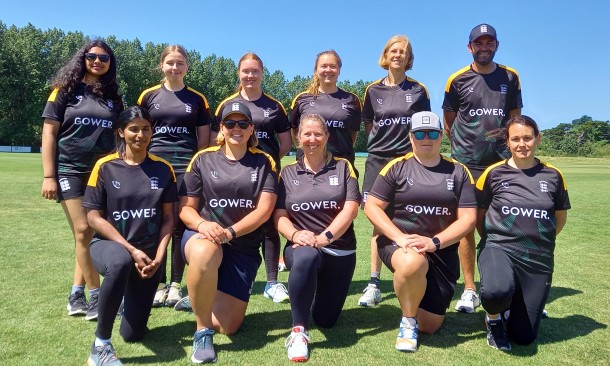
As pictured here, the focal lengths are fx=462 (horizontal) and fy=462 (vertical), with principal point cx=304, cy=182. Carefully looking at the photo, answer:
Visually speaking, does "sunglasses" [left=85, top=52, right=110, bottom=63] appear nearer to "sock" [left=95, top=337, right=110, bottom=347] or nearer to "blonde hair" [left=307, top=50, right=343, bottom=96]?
"blonde hair" [left=307, top=50, right=343, bottom=96]

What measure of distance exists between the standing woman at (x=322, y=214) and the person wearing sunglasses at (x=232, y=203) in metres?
0.22

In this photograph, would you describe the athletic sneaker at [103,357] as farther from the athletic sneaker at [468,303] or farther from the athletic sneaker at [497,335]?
the athletic sneaker at [468,303]

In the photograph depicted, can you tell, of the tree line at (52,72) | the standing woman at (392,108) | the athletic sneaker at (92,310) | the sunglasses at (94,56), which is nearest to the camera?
the athletic sneaker at (92,310)

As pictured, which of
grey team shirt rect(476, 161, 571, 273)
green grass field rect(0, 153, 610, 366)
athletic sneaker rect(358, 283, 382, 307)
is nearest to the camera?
green grass field rect(0, 153, 610, 366)

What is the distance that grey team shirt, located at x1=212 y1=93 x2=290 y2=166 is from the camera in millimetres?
5492

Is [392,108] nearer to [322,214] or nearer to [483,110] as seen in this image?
[483,110]

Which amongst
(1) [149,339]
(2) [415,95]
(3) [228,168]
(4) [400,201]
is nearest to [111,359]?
(1) [149,339]

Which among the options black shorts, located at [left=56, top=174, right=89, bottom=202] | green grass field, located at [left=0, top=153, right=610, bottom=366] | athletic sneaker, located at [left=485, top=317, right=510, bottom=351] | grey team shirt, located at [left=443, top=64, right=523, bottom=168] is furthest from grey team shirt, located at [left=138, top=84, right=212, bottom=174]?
athletic sneaker, located at [left=485, top=317, right=510, bottom=351]

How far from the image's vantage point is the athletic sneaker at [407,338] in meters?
3.73

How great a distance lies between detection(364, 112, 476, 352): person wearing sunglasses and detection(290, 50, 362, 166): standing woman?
1433 millimetres

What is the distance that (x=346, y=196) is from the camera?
4.28m

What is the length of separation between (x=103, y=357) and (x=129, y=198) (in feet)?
4.14

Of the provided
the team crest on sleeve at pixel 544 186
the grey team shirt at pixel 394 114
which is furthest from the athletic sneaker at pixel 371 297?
the team crest on sleeve at pixel 544 186

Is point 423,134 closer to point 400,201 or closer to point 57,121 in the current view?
point 400,201
